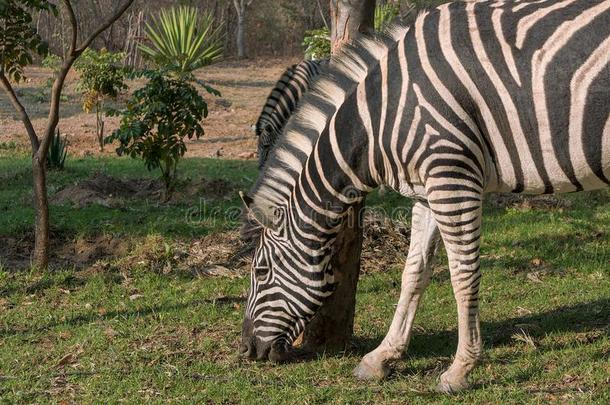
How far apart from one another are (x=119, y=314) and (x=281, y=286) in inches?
73.6

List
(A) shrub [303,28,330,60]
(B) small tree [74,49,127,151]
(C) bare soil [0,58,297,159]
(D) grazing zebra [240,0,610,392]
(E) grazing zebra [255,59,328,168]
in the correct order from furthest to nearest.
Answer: (C) bare soil [0,58,297,159], (B) small tree [74,49,127,151], (A) shrub [303,28,330,60], (E) grazing zebra [255,59,328,168], (D) grazing zebra [240,0,610,392]

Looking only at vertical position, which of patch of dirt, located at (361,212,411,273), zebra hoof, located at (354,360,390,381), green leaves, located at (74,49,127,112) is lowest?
zebra hoof, located at (354,360,390,381)

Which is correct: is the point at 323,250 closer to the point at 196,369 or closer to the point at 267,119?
the point at 196,369

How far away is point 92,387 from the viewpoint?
5.05 meters

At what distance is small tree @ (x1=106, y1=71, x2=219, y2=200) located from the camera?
32.7ft

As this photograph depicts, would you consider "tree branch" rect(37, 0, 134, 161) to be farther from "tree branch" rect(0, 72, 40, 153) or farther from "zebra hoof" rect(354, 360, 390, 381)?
"zebra hoof" rect(354, 360, 390, 381)

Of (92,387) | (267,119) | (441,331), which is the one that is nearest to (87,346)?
(92,387)

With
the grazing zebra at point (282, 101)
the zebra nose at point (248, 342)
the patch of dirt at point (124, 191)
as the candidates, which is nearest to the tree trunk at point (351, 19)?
the zebra nose at point (248, 342)

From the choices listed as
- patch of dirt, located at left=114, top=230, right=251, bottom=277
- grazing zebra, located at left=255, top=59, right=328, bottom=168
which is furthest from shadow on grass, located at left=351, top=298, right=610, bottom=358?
grazing zebra, located at left=255, top=59, right=328, bottom=168

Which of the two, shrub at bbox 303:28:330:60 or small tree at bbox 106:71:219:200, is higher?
shrub at bbox 303:28:330:60

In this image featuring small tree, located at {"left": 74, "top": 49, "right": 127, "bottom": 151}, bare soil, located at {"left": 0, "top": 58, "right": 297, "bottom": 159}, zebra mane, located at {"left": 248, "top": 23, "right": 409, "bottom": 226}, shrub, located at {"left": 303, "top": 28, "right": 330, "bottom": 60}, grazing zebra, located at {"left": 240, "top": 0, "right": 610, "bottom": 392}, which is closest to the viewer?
grazing zebra, located at {"left": 240, "top": 0, "right": 610, "bottom": 392}

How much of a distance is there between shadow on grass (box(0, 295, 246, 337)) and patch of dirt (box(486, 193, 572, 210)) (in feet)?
15.3

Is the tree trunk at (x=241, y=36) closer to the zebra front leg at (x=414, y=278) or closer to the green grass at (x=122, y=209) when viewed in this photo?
A: the green grass at (x=122, y=209)

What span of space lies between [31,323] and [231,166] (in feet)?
23.6
